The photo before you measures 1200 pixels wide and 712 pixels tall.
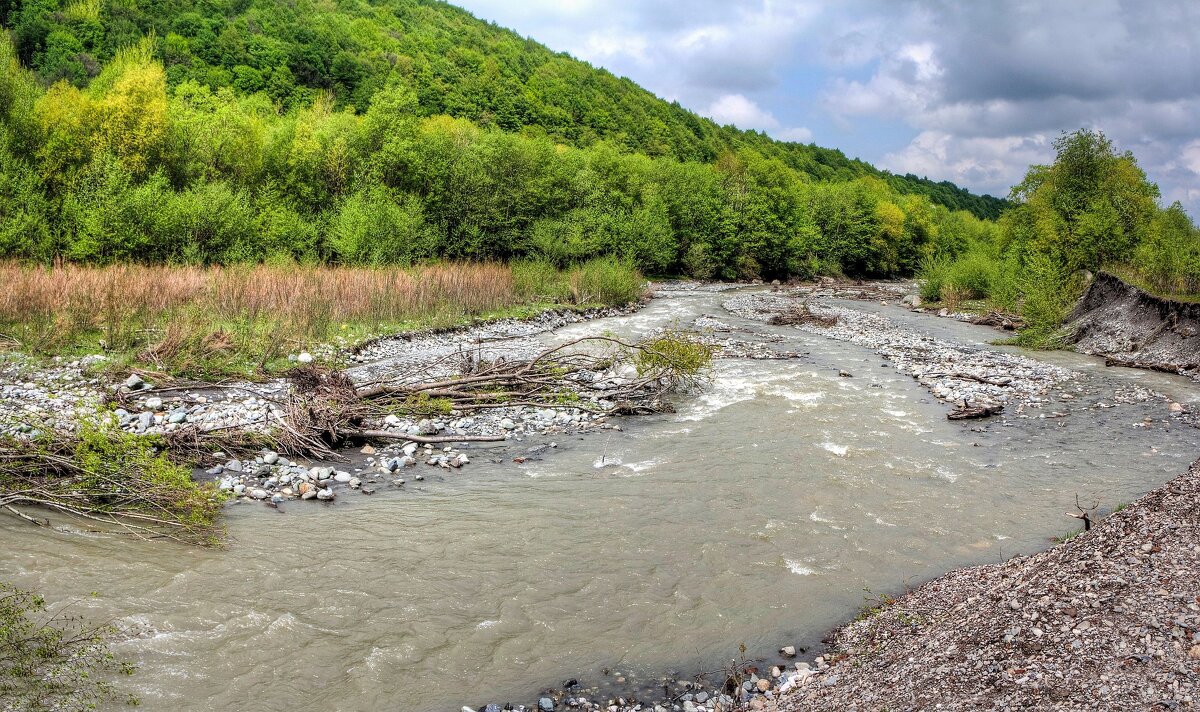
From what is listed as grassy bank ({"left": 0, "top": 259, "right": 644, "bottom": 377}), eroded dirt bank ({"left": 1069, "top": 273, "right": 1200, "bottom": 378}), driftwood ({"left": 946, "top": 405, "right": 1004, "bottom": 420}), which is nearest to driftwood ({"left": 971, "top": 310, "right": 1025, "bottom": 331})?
eroded dirt bank ({"left": 1069, "top": 273, "right": 1200, "bottom": 378})

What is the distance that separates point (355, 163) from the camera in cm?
4091

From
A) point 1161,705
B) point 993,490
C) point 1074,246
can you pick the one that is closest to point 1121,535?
point 1161,705

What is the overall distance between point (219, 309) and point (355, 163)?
2434 centimetres

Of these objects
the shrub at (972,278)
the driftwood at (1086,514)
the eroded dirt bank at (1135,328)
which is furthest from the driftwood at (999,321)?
the driftwood at (1086,514)

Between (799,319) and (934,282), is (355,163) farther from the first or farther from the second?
(934,282)

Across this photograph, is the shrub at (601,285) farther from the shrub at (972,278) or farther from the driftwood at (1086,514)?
the driftwood at (1086,514)

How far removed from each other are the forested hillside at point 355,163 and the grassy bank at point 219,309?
6.92 metres

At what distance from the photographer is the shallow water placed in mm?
5816

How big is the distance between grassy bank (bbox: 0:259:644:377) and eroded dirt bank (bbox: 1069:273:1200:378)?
890 inches

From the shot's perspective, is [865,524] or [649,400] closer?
[865,524]

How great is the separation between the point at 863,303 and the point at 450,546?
44.5m

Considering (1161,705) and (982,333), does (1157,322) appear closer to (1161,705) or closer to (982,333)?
(982,333)

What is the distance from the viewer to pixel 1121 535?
5.77 m

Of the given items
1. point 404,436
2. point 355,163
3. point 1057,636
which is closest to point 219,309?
point 404,436
